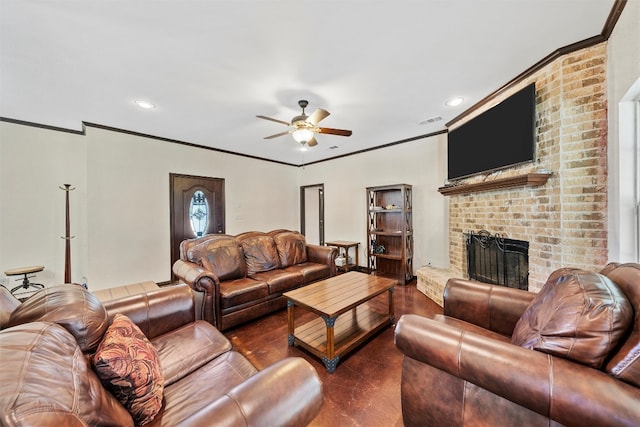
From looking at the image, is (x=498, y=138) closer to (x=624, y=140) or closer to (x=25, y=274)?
(x=624, y=140)

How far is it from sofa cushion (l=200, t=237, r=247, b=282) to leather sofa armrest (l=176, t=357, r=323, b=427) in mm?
2218

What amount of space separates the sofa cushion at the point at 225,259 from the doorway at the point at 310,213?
316 centimetres

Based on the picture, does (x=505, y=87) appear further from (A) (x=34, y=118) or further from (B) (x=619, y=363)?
(A) (x=34, y=118)

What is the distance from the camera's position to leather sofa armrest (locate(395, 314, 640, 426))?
2.59 feet

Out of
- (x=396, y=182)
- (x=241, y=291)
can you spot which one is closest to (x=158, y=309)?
(x=241, y=291)

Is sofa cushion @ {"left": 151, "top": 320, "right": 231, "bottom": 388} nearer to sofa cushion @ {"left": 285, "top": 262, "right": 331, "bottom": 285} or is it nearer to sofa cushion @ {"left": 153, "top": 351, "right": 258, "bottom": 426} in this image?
sofa cushion @ {"left": 153, "top": 351, "right": 258, "bottom": 426}

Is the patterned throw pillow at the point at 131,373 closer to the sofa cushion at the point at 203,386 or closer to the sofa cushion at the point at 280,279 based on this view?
the sofa cushion at the point at 203,386

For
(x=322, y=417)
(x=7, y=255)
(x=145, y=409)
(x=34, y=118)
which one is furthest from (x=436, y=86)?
(x=7, y=255)

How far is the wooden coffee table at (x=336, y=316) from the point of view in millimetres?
1915

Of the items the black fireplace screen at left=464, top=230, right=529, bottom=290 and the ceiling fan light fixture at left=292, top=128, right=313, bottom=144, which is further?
the ceiling fan light fixture at left=292, top=128, right=313, bottom=144

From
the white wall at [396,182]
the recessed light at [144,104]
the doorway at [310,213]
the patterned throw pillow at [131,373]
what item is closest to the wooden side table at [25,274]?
the recessed light at [144,104]

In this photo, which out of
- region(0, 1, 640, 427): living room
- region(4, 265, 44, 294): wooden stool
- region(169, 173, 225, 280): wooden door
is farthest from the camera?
region(169, 173, 225, 280): wooden door

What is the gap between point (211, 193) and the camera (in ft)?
15.3

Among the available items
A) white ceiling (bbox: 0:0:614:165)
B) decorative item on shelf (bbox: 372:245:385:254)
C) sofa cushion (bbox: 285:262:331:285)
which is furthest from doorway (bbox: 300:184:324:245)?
white ceiling (bbox: 0:0:614:165)
